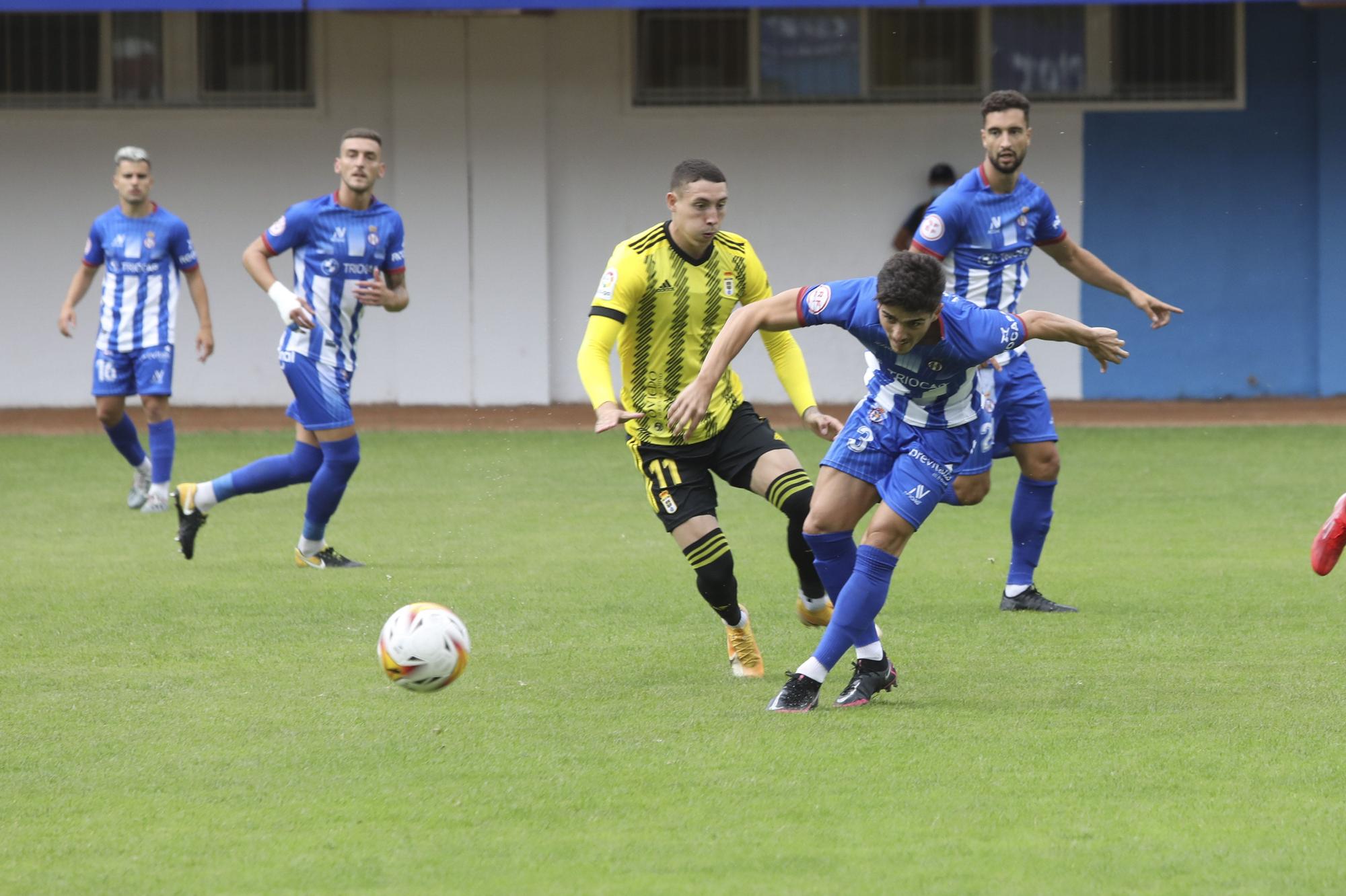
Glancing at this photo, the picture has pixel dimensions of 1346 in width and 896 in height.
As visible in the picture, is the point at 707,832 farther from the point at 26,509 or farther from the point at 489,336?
the point at 489,336

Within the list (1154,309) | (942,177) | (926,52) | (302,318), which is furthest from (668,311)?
(926,52)

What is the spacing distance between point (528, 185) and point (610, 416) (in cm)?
1344

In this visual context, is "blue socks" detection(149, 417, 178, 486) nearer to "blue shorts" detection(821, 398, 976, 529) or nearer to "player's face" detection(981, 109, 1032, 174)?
"player's face" detection(981, 109, 1032, 174)

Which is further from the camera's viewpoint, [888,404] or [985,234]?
[985,234]

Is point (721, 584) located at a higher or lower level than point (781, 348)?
lower

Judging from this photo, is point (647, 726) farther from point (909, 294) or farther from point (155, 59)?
point (155, 59)

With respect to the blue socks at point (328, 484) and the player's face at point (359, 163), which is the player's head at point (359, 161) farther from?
the blue socks at point (328, 484)

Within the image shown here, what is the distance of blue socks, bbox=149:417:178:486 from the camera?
1155 cm

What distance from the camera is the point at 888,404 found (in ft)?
19.4

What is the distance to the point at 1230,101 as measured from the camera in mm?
18891

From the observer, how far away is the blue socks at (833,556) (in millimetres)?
6102

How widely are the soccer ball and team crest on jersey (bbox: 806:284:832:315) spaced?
1518 mm

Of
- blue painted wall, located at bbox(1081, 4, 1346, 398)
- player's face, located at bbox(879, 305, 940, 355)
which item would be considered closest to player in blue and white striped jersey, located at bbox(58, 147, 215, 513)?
player's face, located at bbox(879, 305, 940, 355)

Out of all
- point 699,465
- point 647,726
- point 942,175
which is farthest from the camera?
point 942,175
